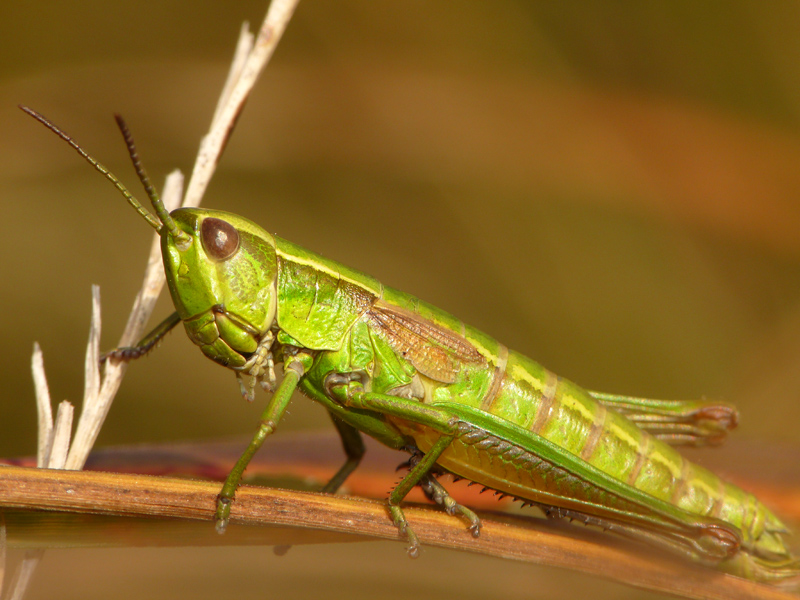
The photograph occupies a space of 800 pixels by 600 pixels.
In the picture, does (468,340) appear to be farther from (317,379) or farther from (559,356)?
(559,356)

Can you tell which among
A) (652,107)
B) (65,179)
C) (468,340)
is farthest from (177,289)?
(652,107)

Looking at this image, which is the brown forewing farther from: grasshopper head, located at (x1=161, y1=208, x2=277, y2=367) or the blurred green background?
the blurred green background

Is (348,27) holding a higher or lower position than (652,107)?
lower

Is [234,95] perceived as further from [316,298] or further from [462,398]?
[462,398]

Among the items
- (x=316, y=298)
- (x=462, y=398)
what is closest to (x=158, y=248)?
(x=316, y=298)

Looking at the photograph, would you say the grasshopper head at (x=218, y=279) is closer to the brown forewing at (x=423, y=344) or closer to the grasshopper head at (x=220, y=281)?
the grasshopper head at (x=220, y=281)

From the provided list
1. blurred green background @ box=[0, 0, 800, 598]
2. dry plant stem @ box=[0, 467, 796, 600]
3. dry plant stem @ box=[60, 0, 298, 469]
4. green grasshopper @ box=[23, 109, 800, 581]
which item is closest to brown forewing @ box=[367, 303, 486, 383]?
green grasshopper @ box=[23, 109, 800, 581]

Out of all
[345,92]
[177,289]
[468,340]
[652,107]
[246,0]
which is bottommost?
[177,289]

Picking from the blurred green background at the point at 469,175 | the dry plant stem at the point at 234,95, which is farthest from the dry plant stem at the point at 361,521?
the blurred green background at the point at 469,175
